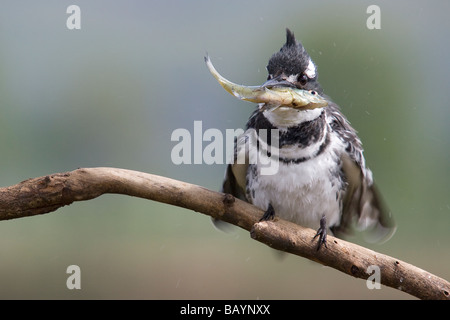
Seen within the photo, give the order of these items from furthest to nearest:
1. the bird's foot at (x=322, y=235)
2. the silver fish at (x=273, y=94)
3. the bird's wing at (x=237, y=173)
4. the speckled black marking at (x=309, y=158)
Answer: the bird's wing at (x=237, y=173), the speckled black marking at (x=309, y=158), the bird's foot at (x=322, y=235), the silver fish at (x=273, y=94)

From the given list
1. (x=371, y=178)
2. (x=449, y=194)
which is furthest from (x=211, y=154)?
(x=449, y=194)

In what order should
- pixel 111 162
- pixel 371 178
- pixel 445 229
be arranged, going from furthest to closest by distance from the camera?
pixel 111 162
pixel 445 229
pixel 371 178

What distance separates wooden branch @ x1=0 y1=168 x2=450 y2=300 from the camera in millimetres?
1183

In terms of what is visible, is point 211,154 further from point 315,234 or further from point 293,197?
point 315,234

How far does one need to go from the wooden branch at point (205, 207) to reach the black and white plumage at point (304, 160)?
0.19ft

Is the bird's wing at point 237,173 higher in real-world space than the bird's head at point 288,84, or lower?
lower

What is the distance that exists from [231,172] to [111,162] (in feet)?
8.33

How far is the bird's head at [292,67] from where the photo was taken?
1328mm

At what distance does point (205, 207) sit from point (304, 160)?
296 mm

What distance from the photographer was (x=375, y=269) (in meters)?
1.22

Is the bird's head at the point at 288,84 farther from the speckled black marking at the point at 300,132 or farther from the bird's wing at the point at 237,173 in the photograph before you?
the bird's wing at the point at 237,173

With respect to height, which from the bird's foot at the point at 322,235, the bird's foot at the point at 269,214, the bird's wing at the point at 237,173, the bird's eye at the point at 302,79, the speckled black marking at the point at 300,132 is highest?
the bird's eye at the point at 302,79

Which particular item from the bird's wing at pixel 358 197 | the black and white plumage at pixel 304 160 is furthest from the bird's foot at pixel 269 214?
the bird's wing at pixel 358 197

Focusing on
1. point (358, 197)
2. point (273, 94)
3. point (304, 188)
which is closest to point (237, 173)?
point (304, 188)
